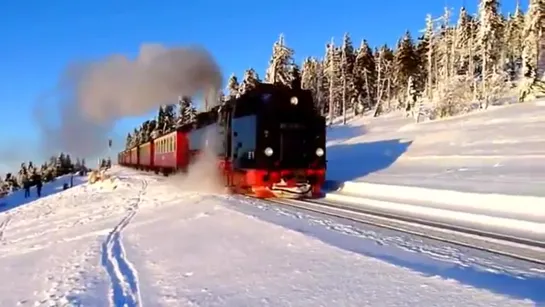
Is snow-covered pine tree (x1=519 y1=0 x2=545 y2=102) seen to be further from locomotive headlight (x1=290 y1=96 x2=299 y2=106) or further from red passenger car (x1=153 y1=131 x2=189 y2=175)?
locomotive headlight (x1=290 y1=96 x2=299 y2=106)

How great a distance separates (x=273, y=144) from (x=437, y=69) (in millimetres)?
74443

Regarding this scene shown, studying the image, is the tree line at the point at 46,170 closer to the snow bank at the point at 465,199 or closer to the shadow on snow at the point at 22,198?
the shadow on snow at the point at 22,198

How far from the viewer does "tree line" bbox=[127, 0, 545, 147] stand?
2395 inches

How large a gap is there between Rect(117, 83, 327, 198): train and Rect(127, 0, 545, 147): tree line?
130 ft

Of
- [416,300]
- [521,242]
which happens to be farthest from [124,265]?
[521,242]

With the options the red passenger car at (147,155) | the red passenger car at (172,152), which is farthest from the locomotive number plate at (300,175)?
the red passenger car at (147,155)

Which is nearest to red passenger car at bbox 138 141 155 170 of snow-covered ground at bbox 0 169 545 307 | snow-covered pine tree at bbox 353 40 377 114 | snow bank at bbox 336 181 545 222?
snow bank at bbox 336 181 545 222

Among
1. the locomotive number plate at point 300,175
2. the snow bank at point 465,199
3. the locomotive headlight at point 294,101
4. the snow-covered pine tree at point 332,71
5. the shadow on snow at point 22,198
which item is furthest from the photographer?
the snow-covered pine tree at point 332,71

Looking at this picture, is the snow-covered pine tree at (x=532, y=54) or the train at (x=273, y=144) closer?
the train at (x=273, y=144)

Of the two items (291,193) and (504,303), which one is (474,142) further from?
(504,303)

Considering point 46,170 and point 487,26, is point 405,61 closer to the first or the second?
point 487,26

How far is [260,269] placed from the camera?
7.48 m

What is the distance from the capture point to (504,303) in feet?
17.8

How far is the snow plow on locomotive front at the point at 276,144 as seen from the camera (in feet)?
61.4
